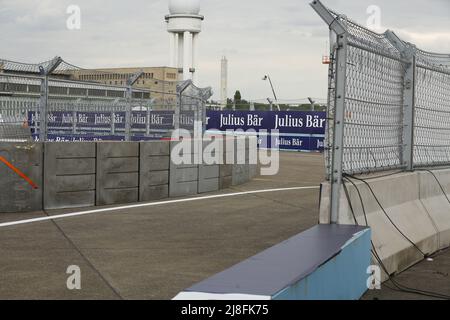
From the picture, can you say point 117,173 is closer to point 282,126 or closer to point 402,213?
point 402,213

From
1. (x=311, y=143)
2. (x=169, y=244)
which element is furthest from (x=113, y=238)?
(x=311, y=143)

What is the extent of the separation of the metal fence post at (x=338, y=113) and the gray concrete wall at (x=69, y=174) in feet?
16.5

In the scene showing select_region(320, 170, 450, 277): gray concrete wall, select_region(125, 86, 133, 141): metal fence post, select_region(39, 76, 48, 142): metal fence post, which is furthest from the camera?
select_region(125, 86, 133, 141): metal fence post

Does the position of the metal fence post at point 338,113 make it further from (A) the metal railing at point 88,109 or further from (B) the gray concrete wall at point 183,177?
(B) the gray concrete wall at point 183,177

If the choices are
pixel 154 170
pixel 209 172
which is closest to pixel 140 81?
pixel 209 172

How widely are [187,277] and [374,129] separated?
2624 millimetres

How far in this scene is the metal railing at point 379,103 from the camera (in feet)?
20.3

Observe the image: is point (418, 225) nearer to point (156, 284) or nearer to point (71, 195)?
point (156, 284)

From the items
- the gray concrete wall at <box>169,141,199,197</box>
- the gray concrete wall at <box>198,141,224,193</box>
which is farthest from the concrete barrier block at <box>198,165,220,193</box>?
the gray concrete wall at <box>169,141,199,197</box>

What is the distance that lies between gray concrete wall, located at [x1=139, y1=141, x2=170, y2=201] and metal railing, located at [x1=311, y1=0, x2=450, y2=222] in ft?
15.4

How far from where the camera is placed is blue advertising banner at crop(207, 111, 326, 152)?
1129 inches

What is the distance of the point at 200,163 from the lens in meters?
12.8

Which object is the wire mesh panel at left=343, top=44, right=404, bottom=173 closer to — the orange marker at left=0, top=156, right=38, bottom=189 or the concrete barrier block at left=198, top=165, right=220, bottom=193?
the orange marker at left=0, top=156, right=38, bottom=189

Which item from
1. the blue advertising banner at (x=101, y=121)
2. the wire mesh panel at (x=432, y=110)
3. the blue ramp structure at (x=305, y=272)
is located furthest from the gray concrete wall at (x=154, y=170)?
the blue ramp structure at (x=305, y=272)
